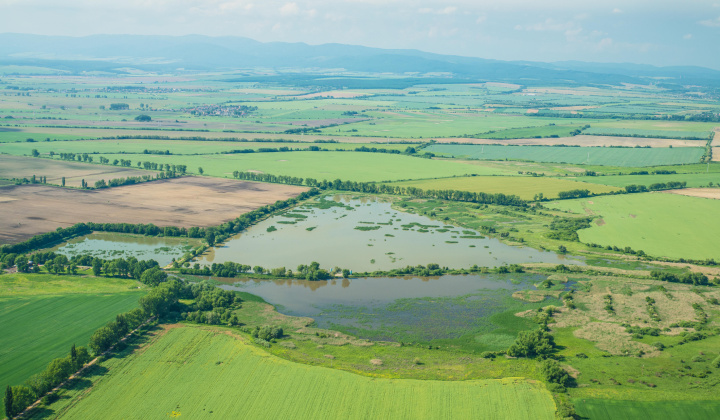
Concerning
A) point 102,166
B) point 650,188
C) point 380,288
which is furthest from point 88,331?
point 650,188

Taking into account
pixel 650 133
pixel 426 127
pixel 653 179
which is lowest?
pixel 653 179

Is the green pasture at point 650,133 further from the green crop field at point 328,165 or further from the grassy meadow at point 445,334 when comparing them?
the green crop field at point 328,165

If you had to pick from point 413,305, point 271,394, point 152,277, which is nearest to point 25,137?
point 152,277

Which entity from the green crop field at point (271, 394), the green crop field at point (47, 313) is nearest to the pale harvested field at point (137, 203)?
the green crop field at point (47, 313)

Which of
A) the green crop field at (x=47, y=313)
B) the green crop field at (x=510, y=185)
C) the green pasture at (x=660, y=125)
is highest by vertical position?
the green pasture at (x=660, y=125)

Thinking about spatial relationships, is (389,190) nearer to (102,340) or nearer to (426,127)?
(102,340)

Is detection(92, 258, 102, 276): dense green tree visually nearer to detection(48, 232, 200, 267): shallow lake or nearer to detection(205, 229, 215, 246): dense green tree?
detection(48, 232, 200, 267): shallow lake
